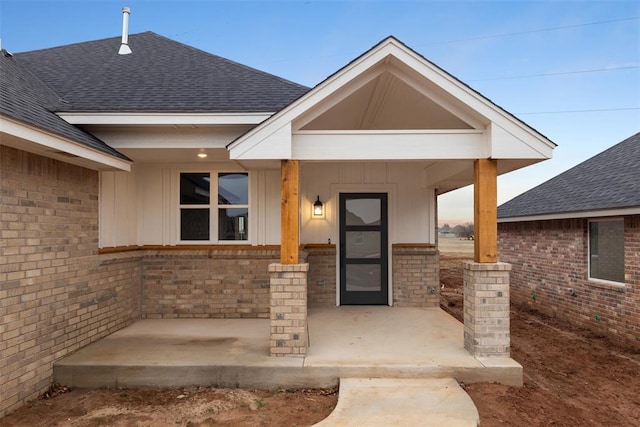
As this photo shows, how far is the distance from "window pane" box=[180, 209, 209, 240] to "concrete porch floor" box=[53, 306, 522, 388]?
5.67 feet

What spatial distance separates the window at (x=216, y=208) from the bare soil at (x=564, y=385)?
452 centimetres

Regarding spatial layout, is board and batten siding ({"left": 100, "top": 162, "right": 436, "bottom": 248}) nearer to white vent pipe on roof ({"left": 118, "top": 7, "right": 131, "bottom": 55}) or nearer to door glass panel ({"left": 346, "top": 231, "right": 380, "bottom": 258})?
door glass panel ({"left": 346, "top": 231, "right": 380, "bottom": 258})

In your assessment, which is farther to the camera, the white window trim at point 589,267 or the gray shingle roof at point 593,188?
the gray shingle roof at point 593,188

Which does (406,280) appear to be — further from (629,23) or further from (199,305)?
(629,23)

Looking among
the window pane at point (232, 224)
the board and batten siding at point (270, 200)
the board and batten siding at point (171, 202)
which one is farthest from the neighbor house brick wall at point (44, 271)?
the window pane at point (232, 224)

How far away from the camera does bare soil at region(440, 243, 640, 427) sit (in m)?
3.70

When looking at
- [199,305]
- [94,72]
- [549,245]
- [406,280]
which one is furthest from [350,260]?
[94,72]

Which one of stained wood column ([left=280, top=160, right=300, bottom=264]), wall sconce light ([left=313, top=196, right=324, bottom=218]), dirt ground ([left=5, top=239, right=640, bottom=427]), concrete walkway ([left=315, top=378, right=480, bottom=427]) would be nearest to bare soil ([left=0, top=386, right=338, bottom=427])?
dirt ground ([left=5, top=239, right=640, bottom=427])

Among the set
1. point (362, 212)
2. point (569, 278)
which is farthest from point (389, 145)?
point (569, 278)

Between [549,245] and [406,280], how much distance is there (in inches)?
157

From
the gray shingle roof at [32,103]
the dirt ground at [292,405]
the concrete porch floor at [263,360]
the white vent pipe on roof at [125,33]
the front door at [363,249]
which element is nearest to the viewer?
the dirt ground at [292,405]

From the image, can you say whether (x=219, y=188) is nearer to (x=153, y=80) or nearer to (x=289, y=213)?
(x=153, y=80)

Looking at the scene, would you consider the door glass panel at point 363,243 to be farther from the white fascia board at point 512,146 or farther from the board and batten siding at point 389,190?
the white fascia board at point 512,146

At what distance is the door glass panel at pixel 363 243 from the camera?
7602 mm
